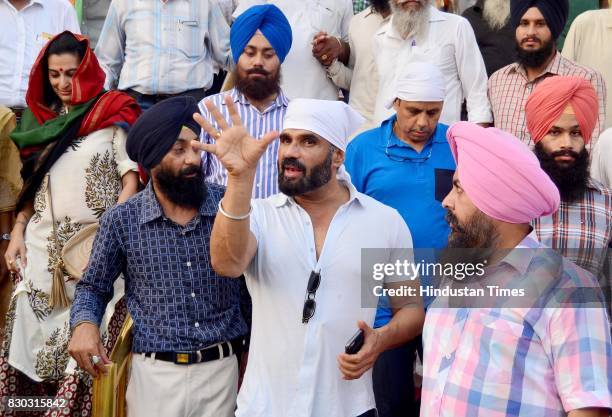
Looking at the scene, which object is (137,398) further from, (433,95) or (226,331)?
(433,95)

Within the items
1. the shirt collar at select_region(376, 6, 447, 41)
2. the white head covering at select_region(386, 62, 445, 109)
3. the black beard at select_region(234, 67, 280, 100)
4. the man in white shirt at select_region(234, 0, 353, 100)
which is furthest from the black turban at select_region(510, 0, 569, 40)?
the black beard at select_region(234, 67, 280, 100)

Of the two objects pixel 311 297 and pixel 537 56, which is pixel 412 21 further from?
pixel 311 297

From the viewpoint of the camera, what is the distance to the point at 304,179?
3.98 meters

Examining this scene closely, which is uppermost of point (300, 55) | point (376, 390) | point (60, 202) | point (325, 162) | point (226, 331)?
point (300, 55)

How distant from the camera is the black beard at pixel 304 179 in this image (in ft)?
13.0

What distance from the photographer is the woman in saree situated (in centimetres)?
547

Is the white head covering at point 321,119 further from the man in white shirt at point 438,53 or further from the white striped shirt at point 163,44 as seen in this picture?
the white striped shirt at point 163,44

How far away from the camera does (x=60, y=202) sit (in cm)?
552

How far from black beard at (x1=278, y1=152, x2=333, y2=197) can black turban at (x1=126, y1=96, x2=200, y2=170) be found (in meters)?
0.72

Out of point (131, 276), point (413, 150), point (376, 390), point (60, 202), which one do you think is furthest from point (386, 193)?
point (60, 202)

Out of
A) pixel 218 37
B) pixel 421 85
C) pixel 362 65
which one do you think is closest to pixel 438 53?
pixel 362 65

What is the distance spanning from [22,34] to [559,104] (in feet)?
12.7

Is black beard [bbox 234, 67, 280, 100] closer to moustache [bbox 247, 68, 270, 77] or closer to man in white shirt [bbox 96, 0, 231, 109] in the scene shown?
moustache [bbox 247, 68, 270, 77]

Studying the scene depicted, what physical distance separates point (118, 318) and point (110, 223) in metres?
0.81
